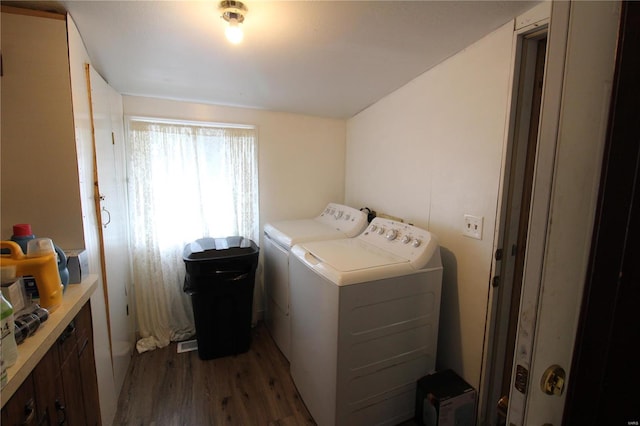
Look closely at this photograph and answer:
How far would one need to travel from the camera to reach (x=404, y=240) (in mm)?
1689

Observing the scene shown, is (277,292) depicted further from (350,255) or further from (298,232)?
(350,255)

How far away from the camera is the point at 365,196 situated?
2.59 meters

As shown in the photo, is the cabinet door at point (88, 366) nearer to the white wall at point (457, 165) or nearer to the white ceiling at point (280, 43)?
the white ceiling at point (280, 43)

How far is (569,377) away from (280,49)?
1691mm

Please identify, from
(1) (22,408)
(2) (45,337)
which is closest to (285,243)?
(2) (45,337)

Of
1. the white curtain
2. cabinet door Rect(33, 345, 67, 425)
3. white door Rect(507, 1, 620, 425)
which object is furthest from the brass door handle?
the white curtain

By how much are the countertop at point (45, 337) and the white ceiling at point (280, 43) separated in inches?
46.1

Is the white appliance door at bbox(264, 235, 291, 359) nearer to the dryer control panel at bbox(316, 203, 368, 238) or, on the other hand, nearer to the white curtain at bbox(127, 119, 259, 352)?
the white curtain at bbox(127, 119, 259, 352)

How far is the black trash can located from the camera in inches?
82.7

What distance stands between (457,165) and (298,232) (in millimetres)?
1222

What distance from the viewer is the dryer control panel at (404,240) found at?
155cm

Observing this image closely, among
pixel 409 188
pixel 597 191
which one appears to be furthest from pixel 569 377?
pixel 409 188

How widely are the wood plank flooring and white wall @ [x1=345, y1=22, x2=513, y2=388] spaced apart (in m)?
1.10

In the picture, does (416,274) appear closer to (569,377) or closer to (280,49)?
(569,377)
